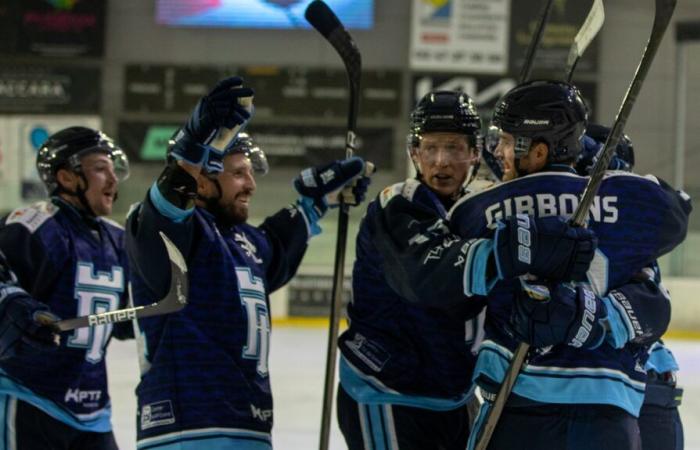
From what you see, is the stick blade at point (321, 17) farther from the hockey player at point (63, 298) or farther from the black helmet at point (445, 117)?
the hockey player at point (63, 298)

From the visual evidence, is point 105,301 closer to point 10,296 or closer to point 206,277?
point 10,296

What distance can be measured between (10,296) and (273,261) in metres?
0.64

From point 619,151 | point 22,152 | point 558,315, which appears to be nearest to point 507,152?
point 558,315

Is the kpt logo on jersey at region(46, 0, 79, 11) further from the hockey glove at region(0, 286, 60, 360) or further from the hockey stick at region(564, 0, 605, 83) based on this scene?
the hockey stick at region(564, 0, 605, 83)

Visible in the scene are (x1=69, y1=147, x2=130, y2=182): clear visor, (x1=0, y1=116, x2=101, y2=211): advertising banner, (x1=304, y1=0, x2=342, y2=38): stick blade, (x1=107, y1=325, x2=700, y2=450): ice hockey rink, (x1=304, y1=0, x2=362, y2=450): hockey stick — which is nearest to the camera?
(x1=304, y1=0, x2=362, y2=450): hockey stick

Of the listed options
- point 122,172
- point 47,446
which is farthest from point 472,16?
point 47,446

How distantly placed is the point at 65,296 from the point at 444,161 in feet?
3.59

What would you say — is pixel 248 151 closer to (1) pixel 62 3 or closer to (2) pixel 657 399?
(2) pixel 657 399

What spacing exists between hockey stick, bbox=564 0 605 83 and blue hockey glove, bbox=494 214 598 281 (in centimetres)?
67

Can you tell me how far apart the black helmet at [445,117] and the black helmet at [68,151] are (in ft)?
3.34

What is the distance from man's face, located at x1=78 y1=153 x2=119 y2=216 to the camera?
2994 millimetres

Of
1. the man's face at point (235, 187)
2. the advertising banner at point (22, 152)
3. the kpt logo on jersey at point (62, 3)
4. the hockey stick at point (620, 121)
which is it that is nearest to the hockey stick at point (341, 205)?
the man's face at point (235, 187)

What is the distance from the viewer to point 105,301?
114 inches

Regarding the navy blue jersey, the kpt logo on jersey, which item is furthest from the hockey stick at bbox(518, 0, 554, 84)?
the kpt logo on jersey
